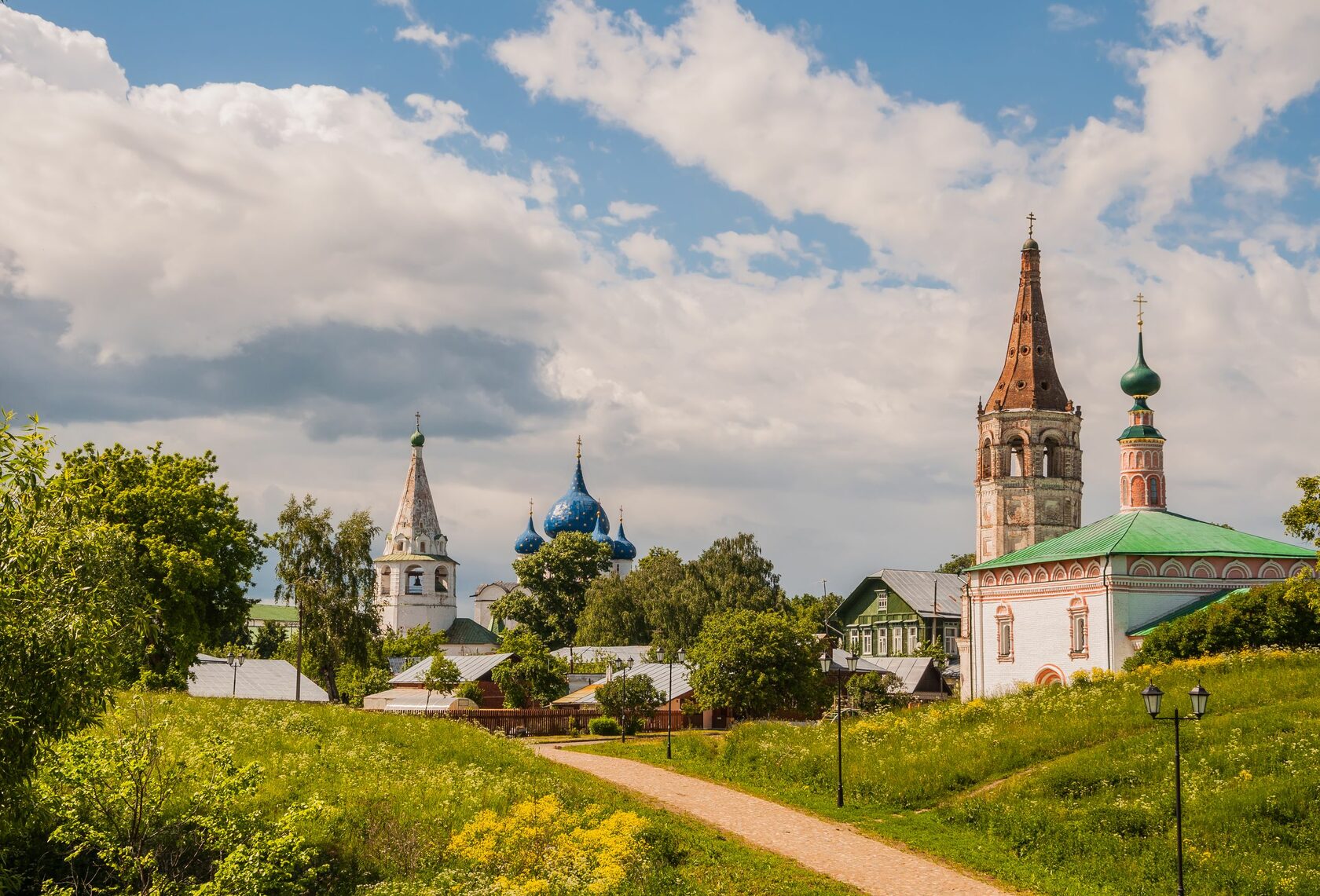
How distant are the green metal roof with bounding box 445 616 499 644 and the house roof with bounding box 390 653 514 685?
3810 centimetres

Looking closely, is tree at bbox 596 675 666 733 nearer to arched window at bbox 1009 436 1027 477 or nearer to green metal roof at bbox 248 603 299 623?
arched window at bbox 1009 436 1027 477

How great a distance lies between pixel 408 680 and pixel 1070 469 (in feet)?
133

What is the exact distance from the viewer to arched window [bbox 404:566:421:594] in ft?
315

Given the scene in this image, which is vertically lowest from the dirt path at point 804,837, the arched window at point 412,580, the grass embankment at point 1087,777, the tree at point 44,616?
the dirt path at point 804,837

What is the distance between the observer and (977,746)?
28250 mm

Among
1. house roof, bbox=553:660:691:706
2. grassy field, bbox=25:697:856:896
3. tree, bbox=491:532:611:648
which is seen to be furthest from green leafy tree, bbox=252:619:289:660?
grassy field, bbox=25:697:856:896

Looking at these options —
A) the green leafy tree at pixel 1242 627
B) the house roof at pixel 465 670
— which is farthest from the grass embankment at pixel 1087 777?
the house roof at pixel 465 670

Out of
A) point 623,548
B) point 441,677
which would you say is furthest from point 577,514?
point 441,677

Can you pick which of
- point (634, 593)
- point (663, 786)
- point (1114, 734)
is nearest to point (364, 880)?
point (663, 786)

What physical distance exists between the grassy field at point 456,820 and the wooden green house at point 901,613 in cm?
5100

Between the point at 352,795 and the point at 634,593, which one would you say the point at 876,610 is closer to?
the point at 634,593

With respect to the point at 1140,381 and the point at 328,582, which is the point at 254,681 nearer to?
the point at 328,582

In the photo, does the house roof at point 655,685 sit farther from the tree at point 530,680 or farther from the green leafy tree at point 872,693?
the green leafy tree at point 872,693

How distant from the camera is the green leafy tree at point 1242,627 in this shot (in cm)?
3694
